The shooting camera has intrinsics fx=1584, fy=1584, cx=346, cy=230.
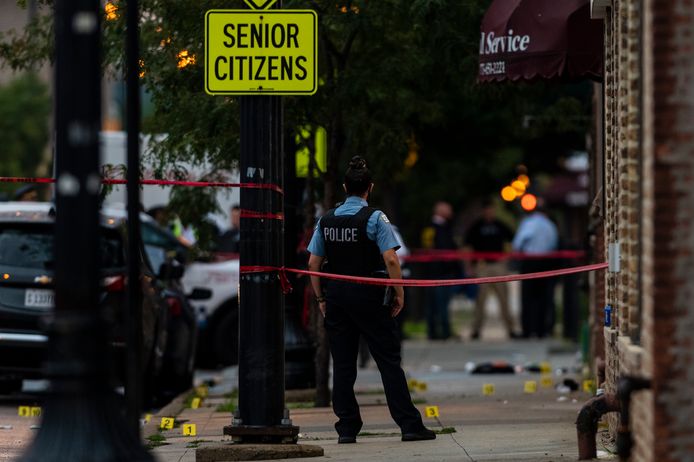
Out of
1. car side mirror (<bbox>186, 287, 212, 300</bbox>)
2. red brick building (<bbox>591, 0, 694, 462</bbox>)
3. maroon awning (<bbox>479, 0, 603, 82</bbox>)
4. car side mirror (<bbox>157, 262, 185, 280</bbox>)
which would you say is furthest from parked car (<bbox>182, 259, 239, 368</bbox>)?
red brick building (<bbox>591, 0, 694, 462</bbox>)

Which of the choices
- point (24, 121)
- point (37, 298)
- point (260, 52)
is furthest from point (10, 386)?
point (24, 121)

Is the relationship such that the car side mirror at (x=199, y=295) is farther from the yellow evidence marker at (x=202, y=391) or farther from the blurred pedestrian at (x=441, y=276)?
the blurred pedestrian at (x=441, y=276)

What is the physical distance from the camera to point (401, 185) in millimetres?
28734

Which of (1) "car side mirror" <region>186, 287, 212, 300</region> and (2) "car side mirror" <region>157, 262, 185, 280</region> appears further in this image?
(1) "car side mirror" <region>186, 287, 212, 300</region>

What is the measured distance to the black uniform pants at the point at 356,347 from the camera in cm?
1027

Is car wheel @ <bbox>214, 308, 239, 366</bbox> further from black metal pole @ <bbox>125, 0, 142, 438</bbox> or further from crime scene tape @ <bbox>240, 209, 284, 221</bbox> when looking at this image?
black metal pole @ <bbox>125, 0, 142, 438</bbox>

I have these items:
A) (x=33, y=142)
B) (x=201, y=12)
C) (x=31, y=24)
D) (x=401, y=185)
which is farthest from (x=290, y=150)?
(x=33, y=142)

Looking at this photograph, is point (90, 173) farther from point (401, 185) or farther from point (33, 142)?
point (33, 142)

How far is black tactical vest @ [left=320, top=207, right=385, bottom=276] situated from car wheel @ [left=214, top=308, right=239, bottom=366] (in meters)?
9.05

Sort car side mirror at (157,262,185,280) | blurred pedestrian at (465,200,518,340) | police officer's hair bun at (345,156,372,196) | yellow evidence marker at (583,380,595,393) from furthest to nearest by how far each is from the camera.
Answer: blurred pedestrian at (465,200,518,340)
car side mirror at (157,262,185,280)
yellow evidence marker at (583,380,595,393)
police officer's hair bun at (345,156,372,196)

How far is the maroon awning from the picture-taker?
11672 millimetres

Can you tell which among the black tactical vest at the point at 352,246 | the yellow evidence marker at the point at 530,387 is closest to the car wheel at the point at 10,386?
the yellow evidence marker at the point at 530,387

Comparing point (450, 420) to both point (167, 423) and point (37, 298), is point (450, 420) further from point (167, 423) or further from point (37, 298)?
point (37, 298)

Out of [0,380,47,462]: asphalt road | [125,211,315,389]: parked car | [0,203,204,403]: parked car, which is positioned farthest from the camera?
[125,211,315,389]: parked car
